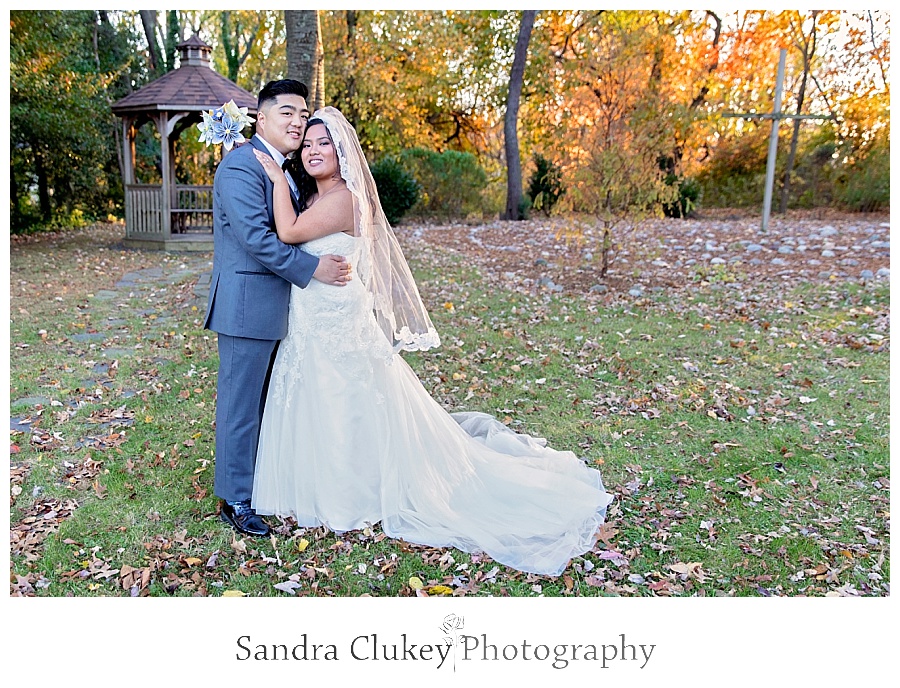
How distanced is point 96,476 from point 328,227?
2.28m

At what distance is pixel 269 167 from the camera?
3.58m

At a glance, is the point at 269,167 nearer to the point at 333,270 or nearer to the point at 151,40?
the point at 333,270

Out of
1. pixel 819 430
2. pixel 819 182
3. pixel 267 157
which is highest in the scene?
pixel 819 182

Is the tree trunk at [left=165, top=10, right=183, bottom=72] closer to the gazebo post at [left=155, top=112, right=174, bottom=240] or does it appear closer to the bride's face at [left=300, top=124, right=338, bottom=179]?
the gazebo post at [left=155, top=112, right=174, bottom=240]

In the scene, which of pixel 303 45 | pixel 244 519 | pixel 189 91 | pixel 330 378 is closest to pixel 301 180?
pixel 330 378

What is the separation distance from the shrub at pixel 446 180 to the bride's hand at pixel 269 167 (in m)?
14.7

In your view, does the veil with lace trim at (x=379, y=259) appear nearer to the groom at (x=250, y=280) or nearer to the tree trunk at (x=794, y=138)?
the groom at (x=250, y=280)

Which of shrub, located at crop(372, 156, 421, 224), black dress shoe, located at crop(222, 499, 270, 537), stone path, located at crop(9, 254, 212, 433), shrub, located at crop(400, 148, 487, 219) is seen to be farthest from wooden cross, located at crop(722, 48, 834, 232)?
Answer: black dress shoe, located at crop(222, 499, 270, 537)

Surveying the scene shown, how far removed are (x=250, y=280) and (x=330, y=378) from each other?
0.67 metres

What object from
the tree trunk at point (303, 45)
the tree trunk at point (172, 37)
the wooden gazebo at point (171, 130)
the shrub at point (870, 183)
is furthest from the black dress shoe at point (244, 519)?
the tree trunk at point (172, 37)

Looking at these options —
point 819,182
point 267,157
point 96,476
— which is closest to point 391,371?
point 267,157

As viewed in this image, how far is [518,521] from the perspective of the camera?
3.88 meters

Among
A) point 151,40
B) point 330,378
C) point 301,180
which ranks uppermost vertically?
point 151,40

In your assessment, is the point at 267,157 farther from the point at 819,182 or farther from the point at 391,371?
the point at 819,182
